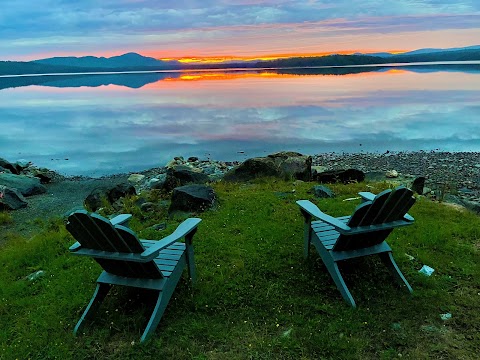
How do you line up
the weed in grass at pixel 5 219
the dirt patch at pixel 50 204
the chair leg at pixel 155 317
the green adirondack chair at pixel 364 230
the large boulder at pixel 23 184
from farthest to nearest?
the large boulder at pixel 23 184
the weed in grass at pixel 5 219
the dirt patch at pixel 50 204
the green adirondack chair at pixel 364 230
the chair leg at pixel 155 317

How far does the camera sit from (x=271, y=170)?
10.3 metres

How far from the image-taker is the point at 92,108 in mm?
41594

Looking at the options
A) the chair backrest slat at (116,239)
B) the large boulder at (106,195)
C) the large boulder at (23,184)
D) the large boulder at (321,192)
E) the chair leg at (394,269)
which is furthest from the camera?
the large boulder at (23,184)

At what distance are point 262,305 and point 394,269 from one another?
1.54m

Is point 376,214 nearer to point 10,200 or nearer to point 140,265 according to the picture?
point 140,265

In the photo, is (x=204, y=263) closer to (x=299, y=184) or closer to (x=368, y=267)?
(x=368, y=267)

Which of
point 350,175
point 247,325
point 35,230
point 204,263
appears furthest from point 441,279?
point 35,230

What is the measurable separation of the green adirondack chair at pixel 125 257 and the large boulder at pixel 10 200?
7.73 meters

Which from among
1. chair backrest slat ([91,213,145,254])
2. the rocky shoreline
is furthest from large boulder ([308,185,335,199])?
chair backrest slat ([91,213,145,254])

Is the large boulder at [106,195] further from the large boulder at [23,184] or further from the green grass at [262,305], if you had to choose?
the large boulder at [23,184]

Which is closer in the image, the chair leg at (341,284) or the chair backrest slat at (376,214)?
the chair backrest slat at (376,214)

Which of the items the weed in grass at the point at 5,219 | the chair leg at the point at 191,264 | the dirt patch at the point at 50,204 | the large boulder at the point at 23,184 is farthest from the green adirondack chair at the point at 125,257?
the large boulder at the point at 23,184

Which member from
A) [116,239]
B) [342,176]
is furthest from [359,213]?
[342,176]

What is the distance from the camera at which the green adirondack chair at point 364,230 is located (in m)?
3.95
